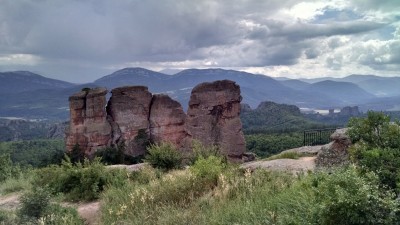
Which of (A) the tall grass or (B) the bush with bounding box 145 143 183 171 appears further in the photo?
(B) the bush with bounding box 145 143 183 171

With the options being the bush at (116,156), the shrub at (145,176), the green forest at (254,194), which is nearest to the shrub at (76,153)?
the bush at (116,156)

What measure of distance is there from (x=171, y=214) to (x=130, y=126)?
145ft

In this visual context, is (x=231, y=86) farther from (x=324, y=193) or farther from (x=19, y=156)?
(x=19, y=156)

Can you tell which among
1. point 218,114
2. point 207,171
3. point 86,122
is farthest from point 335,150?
point 86,122

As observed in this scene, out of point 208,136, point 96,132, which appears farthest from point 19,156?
point 208,136

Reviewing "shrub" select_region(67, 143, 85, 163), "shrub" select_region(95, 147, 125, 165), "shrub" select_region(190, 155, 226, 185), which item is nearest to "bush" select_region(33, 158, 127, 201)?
"shrub" select_region(190, 155, 226, 185)

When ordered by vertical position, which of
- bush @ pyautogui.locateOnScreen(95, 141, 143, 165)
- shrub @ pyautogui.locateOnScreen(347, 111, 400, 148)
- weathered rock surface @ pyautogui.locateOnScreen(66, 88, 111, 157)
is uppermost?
shrub @ pyautogui.locateOnScreen(347, 111, 400, 148)

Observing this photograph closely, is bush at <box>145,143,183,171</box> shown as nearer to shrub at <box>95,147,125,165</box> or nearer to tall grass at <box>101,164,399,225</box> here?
tall grass at <box>101,164,399,225</box>

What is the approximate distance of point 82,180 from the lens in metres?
11.4

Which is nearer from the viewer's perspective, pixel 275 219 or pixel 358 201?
pixel 358 201

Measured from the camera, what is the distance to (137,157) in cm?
4750

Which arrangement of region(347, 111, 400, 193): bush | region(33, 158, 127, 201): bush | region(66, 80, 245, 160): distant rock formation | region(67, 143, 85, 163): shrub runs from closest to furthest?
1. region(347, 111, 400, 193): bush
2. region(33, 158, 127, 201): bush
3. region(67, 143, 85, 163): shrub
4. region(66, 80, 245, 160): distant rock formation

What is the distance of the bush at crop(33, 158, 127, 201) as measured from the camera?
10992 mm

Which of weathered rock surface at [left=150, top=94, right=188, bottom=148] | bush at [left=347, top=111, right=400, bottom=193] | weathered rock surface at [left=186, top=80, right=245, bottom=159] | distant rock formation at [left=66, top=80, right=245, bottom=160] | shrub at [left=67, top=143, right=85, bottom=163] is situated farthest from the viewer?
weathered rock surface at [left=150, top=94, right=188, bottom=148]
